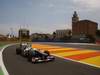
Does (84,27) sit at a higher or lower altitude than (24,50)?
higher

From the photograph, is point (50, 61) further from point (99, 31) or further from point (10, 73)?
point (99, 31)

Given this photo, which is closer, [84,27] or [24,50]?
[24,50]

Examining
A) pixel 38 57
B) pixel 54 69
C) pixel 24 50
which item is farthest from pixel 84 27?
pixel 54 69

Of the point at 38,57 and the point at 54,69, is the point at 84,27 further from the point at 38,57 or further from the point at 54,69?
the point at 54,69

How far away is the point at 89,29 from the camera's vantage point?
128 metres

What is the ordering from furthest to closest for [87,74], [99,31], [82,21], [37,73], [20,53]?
[82,21] < [99,31] < [20,53] < [37,73] < [87,74]

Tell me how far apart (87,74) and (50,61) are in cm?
533

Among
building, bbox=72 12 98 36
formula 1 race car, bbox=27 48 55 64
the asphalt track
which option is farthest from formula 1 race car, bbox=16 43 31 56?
building, bbox=72 12 98 36

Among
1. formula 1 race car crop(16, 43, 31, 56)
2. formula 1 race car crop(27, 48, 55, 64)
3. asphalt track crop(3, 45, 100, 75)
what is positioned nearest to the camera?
asphalt track crop(3, 45, 100, 75)

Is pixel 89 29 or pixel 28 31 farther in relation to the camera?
pixel 89 29

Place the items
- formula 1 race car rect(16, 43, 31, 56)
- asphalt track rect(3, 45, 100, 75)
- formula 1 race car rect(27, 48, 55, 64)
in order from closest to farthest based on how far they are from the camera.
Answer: asphalt track rect(3, 45, 100, 75)
formula 1 race car rect(27, 48, 55, 64)
formula 1 race car rect(16, 43, 31, 56)

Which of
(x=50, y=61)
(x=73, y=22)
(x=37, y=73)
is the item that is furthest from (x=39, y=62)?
(x=73, y=22)

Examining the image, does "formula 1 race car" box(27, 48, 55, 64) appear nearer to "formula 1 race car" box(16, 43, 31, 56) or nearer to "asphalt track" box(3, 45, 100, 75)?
"asphalt track" box(3, 45, 100, 75)

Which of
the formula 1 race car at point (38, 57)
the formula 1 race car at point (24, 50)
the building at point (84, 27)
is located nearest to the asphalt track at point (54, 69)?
the formula 1 race car at point (38, 57)
